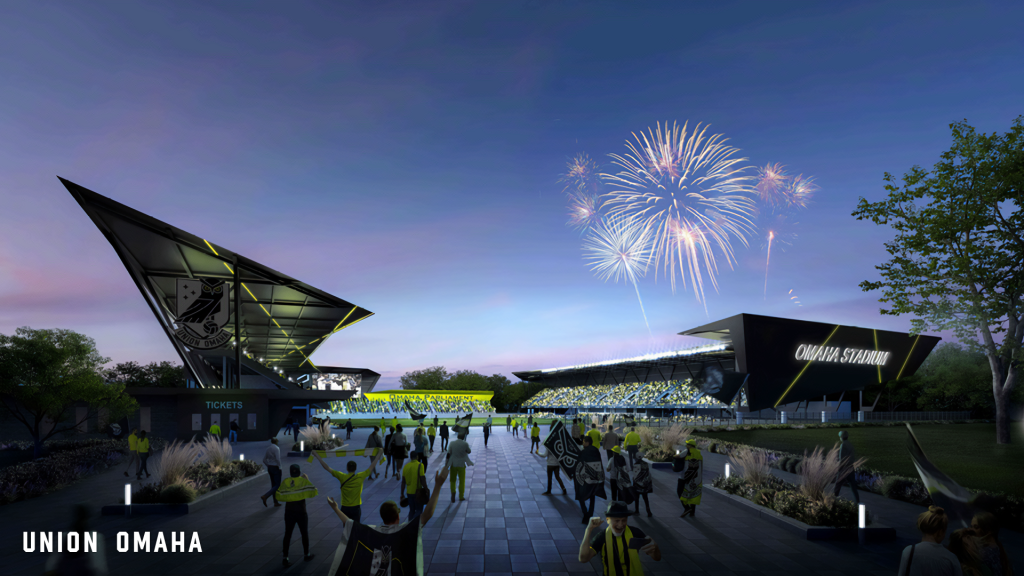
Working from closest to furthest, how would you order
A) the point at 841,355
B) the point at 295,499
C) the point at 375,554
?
the point at 375,554, the point at 295,499, the point at 841,355

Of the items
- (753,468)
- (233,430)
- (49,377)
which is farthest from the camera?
(233,430)

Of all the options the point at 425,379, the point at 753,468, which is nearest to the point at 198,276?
the point at 753,468

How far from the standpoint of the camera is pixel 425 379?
6422 inches

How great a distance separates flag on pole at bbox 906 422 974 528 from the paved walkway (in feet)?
8.87

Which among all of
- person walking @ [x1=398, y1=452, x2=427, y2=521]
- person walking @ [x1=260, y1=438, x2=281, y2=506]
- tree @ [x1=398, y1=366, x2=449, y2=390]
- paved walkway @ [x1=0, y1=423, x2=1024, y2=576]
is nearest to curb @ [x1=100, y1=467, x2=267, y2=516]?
paved walkway @ [x1=0, y1=423, x2=1024, y2=576]

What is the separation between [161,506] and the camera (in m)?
11.7

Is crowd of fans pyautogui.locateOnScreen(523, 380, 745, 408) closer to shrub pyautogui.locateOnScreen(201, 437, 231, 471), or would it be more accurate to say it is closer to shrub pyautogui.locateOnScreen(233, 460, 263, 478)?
shrub pyautogui.locateOnScreen(233, 460, 263, 478)

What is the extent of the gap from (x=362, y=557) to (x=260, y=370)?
48503 mm

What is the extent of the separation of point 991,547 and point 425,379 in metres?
164

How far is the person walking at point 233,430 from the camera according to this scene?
97.8 ft

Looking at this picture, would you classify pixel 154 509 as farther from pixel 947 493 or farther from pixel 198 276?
pixel 198 276

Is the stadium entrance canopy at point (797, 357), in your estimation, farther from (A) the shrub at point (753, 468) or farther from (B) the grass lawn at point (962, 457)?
(A) the shrub at point (753, 468)

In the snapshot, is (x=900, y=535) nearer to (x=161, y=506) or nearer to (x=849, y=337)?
(x=161, y=506)

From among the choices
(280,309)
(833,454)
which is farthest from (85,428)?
(833,454)
